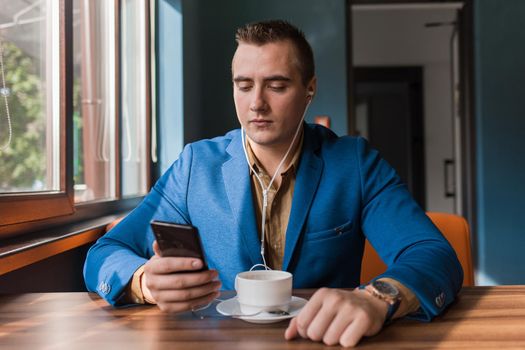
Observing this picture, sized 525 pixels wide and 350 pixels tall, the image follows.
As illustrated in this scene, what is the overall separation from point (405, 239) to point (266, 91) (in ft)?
1.53

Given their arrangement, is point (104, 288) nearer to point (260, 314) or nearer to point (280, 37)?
point (260, 314)

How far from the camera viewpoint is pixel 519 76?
3588 millimetres

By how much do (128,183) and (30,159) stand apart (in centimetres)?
103

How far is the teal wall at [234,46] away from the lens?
11.8ft

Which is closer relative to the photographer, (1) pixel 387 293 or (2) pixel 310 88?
(1) pixel 387 293

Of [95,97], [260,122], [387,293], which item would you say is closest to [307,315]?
[387,293]

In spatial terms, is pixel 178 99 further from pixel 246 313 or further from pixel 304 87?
pixel 246 313

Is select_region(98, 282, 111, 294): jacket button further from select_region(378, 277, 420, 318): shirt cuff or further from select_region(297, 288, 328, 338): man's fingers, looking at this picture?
select_region(378, 277, 420, 318): shirt cuff

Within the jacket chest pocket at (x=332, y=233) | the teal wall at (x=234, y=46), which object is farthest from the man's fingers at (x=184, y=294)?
the teal wall at (x=234, y=46)

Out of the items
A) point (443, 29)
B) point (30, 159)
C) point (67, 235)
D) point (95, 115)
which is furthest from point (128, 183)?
point (443, 29)

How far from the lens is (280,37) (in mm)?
1322

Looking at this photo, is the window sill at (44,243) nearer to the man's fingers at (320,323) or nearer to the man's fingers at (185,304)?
the man's fingers at (185,304)

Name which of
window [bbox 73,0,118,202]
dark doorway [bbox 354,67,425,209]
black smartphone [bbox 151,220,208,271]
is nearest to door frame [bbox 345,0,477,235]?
window [bbox 73,0,118,202]

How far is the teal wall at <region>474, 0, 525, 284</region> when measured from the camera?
3.59m
